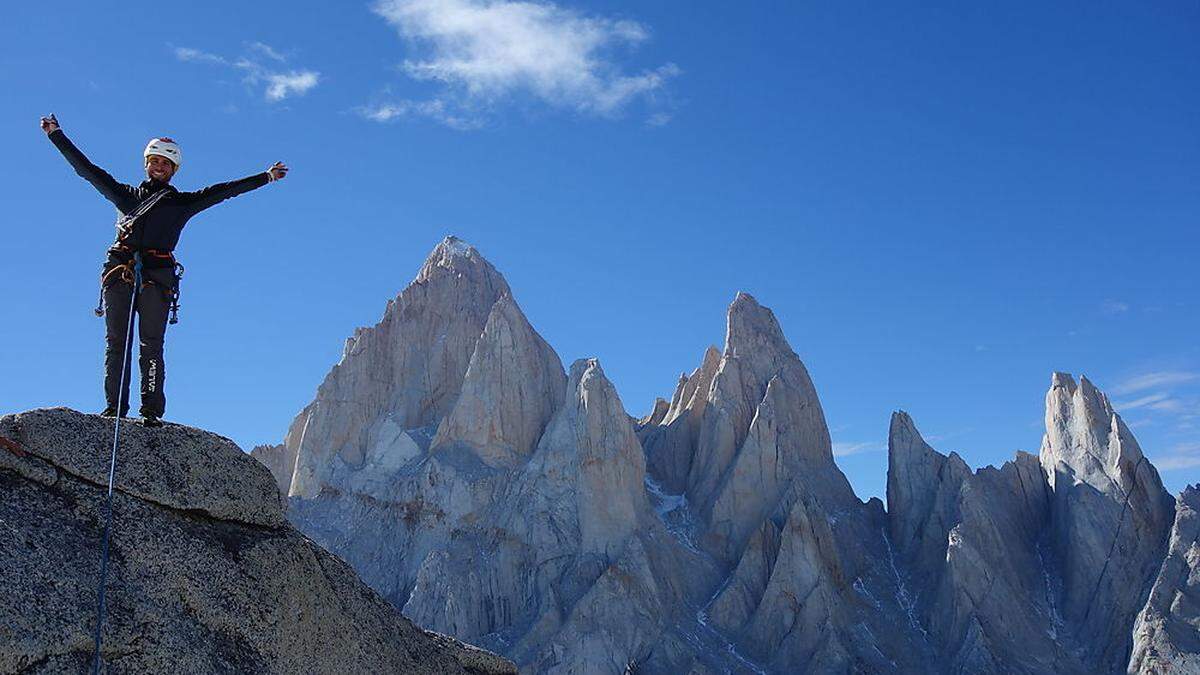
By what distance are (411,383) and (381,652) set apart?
6612 cm

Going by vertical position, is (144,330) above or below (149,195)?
below

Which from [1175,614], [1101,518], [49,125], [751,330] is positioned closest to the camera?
[49,125]

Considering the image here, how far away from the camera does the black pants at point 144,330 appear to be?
779cm

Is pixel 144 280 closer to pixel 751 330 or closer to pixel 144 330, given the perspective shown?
pixel 144 330

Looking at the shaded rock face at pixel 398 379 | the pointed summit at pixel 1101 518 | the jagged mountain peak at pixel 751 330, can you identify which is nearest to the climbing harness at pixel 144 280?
the pointed summit at pixel 1101 518

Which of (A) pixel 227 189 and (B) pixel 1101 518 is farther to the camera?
(B) pixel 1101 518

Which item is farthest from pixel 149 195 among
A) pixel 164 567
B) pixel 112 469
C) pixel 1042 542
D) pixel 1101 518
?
pixel 1042 542

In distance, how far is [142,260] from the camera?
312 inches

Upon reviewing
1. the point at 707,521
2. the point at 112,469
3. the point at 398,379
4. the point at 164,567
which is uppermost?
the point at 398,379

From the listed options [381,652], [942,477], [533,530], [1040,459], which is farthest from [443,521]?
[381,652]

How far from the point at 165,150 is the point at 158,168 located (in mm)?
143

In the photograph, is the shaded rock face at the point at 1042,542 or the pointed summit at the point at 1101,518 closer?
the shaded rock face at the point at 1042,542

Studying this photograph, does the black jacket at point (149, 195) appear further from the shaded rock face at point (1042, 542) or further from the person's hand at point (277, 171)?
the shaded rock face at point (1042, 542)

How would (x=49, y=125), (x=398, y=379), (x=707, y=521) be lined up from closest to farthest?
(x=49, y=125) → (x=707, y=521) → (x=398, y=379)
